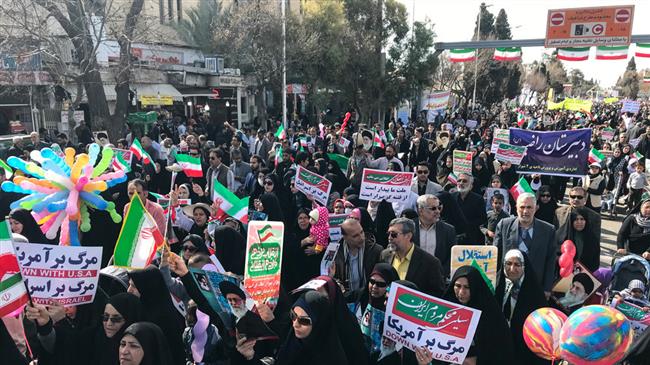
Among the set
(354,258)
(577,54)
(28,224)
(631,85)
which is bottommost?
(354,258)

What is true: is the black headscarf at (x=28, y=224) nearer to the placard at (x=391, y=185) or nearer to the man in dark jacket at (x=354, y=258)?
the man in dark jacket at (x=354, y=258)

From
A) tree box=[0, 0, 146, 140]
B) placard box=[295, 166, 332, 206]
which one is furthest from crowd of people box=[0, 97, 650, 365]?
tree box=[0, 0, 146, 140]

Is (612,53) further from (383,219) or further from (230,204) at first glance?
(230,204)

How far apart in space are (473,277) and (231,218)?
10.3 feet

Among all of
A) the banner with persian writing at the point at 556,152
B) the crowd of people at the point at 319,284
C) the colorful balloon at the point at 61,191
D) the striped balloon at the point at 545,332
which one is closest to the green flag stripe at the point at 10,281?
the crowd of people at the point at 319,284

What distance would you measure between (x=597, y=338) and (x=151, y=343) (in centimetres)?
241

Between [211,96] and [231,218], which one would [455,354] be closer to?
[231,218]

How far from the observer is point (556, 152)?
8.18m

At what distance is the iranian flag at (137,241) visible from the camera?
13.3ft

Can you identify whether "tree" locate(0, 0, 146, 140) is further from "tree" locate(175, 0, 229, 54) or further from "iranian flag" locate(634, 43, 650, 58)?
"iranian flag" locate(634, 43, 650, 58)

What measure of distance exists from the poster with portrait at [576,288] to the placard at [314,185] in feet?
11.1

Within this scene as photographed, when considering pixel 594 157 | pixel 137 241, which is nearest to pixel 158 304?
pixel 137 241

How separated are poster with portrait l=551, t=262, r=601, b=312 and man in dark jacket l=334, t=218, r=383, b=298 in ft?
5.31

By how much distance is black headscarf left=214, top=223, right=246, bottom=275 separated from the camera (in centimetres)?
493
